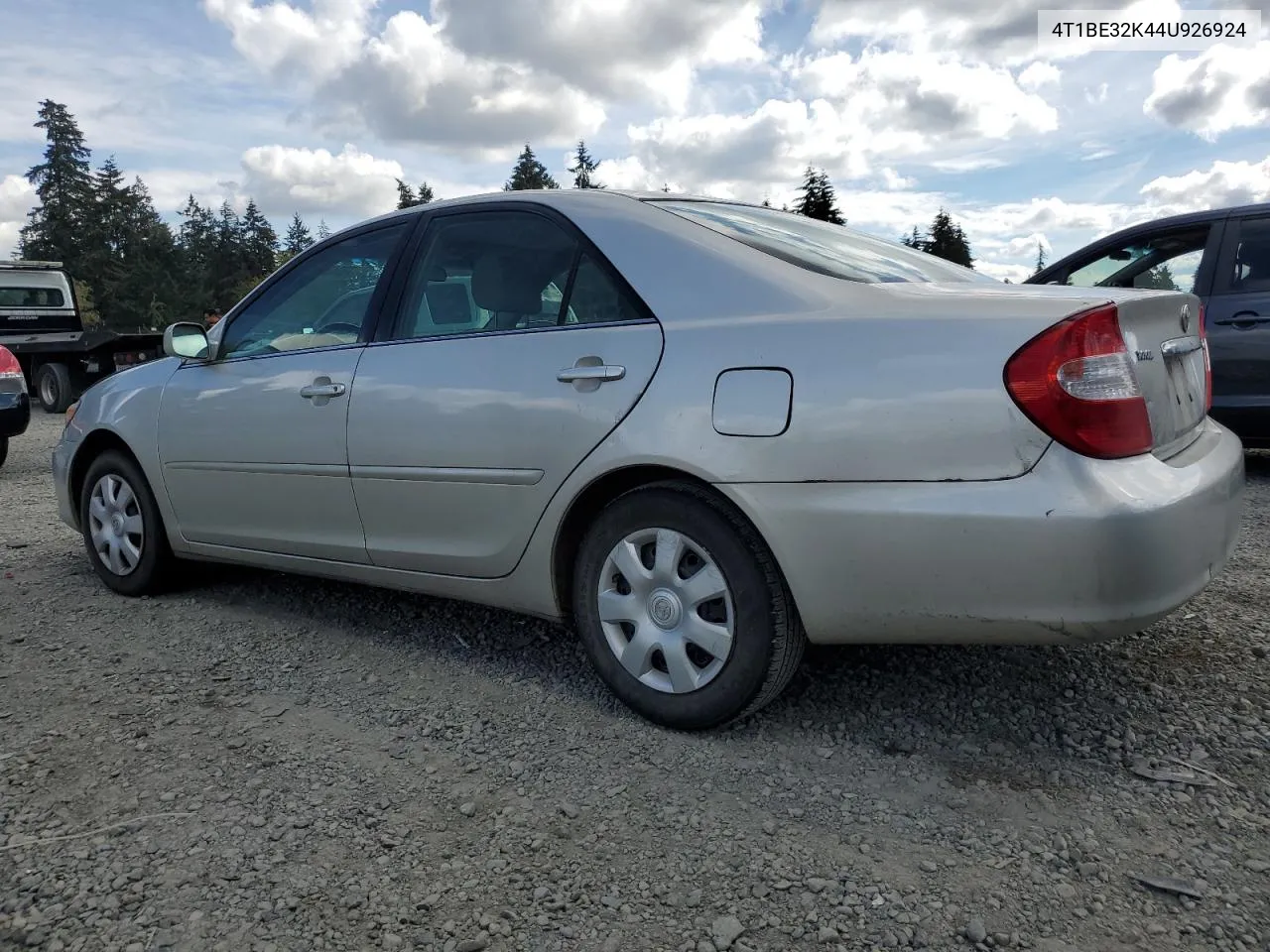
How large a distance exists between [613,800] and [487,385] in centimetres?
126

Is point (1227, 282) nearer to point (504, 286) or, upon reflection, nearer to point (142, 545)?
point (504, 286)

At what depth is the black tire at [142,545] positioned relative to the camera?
13.8 ft

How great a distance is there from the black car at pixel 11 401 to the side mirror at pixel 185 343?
5.39 m

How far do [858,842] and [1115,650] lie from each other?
4.72ft

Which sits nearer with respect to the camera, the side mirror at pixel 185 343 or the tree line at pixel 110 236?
the side mirror at pixel 185 343

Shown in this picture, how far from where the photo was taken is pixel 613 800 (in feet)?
7.88

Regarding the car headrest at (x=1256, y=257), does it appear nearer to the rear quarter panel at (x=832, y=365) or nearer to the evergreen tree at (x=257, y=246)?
the rear quarter panel at (x=832, y=365)

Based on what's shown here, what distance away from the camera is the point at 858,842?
2.17 metres

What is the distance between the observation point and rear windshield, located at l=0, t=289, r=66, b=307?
15.5 metres

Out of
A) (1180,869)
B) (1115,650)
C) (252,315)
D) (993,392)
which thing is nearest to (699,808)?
(1180,869)

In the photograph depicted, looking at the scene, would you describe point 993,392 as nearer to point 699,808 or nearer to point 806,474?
point 806,474

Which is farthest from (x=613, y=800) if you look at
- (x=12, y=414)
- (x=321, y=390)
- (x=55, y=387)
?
(x=55, y=387)

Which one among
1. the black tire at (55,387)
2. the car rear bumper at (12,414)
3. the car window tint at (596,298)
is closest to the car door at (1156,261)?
the car window tint at (596,298)

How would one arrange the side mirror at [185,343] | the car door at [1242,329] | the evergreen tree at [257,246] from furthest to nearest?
the evergreen tree at [257,246]
the car door at [1242,329]
the side mirror at [185,343]
